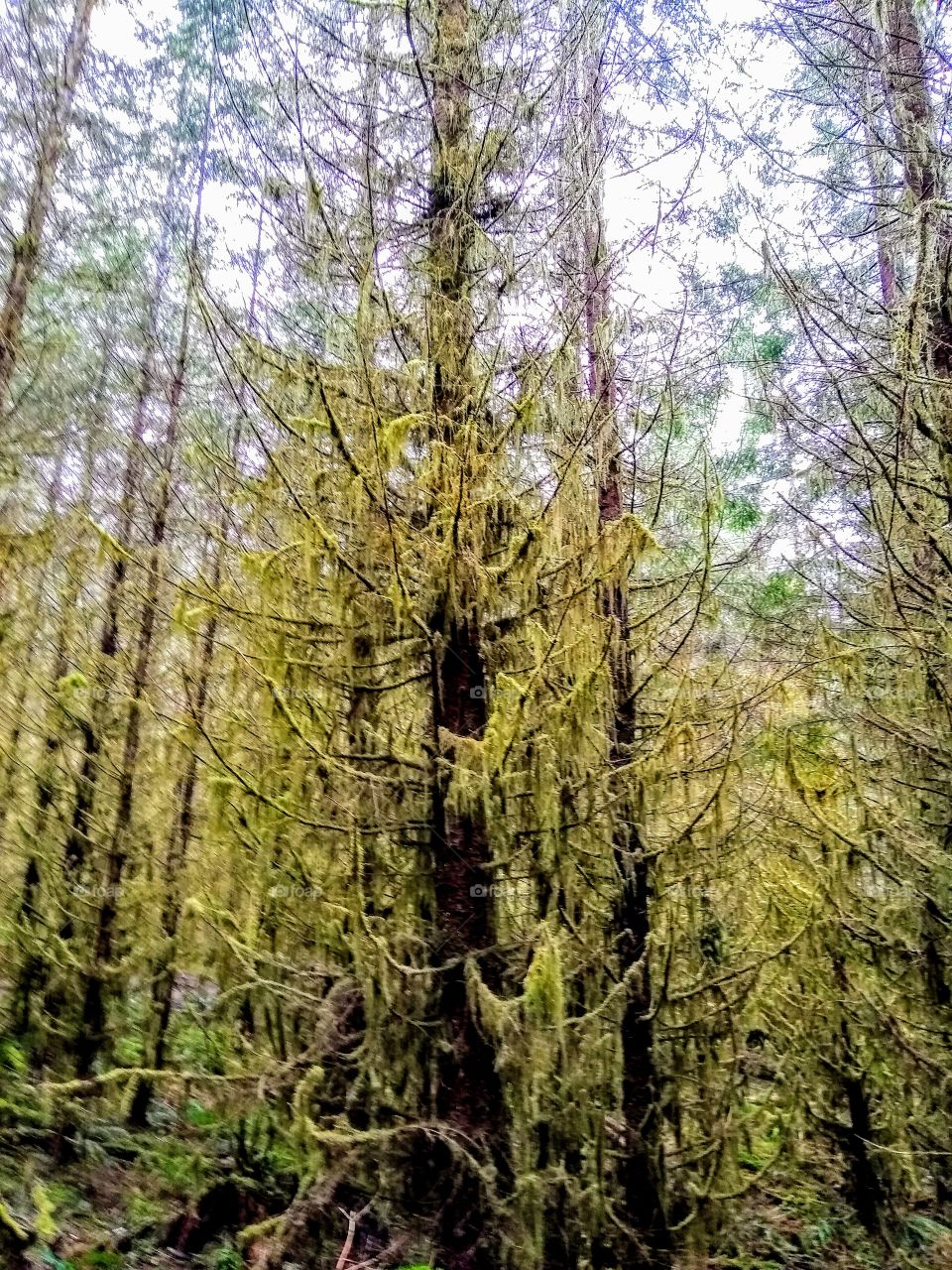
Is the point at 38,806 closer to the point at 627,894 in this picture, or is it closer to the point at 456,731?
the point at 456,731

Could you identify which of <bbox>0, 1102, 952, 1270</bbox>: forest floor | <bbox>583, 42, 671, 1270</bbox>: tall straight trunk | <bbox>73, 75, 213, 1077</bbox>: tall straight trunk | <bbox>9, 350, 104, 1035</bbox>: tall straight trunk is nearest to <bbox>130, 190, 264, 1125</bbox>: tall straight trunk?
<bbox>73, 75, 213, 1077</bbox>: tall straight trunk

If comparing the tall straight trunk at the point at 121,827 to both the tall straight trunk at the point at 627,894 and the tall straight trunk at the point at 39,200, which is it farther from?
the tall straight trunk at the point at 627,894

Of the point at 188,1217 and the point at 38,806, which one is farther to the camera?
the point at 38,806

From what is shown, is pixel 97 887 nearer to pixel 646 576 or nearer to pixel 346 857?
pixel 346 857

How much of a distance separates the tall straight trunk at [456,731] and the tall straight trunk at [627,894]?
0.85 meters

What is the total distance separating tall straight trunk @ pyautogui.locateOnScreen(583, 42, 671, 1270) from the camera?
4.54 meters

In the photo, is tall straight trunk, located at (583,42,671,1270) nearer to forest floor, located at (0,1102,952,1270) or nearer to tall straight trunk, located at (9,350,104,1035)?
forest floor, located at (0,1102,952,1270)

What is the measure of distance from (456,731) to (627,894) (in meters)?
1.64

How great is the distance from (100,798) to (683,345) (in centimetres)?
662

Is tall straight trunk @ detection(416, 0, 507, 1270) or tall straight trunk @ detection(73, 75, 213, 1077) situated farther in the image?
tall straight trunk @ detection(73, 75, 213, 1077)

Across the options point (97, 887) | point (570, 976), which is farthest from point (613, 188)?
point (97, 887)

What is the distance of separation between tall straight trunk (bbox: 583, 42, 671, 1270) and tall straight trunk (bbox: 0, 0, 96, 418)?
418 centimetres

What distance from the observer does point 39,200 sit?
6.13 metres

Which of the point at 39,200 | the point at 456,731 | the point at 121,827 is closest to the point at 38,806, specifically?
the point at 121,827
